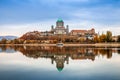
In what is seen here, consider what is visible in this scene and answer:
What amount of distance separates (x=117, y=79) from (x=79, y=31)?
120746mm

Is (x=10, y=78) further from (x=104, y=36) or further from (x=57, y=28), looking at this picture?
(x=57, y=28)

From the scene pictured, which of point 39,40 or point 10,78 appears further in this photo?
point 39,40

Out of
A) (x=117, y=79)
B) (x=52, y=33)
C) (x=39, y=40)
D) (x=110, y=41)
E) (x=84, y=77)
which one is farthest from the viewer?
(x=52, y=33)

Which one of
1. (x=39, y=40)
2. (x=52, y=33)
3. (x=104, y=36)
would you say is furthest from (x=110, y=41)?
(x=52, y=33)

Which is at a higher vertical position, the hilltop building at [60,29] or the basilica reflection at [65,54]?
the hilltop building at [60,29]

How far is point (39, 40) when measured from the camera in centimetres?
10106

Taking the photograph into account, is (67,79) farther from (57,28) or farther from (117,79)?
(57,28)

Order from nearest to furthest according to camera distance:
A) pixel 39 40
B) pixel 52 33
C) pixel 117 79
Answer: pixel 117 79, pixel 39 40, pixel 52 33

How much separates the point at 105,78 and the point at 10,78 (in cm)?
434

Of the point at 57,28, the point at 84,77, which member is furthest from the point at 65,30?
the point at 84,77

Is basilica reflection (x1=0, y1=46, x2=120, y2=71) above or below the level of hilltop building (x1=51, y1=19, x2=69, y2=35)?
below

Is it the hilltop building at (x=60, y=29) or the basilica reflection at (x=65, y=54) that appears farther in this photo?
the hilltop building at (x=60, y=29)

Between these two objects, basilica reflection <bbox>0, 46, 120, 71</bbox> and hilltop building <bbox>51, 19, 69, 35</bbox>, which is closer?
basilica reflection <bbox>0, 46, 120, 71</bbox>

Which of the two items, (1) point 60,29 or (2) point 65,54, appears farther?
(1) point 60,29
